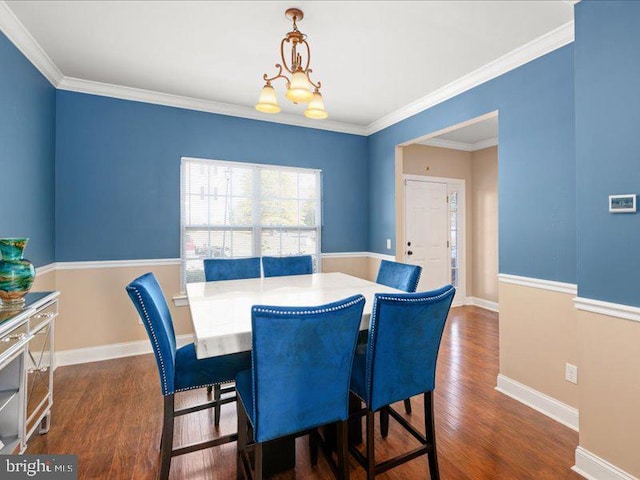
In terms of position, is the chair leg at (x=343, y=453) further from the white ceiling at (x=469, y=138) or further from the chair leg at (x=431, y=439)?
the white ceiling at (x=469, y=138)

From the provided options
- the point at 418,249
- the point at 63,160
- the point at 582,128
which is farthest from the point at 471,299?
the point at 63,160

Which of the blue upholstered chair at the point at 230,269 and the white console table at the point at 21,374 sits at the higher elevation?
the blue upholstered chair at the point at 230,269

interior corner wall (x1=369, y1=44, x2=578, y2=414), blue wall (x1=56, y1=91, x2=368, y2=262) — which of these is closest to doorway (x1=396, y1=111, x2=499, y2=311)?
interior corner wall (x1=369, y1=44, x2=578, y2=414)

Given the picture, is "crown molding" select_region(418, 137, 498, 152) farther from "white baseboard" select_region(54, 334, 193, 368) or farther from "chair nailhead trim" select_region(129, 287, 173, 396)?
"white baseboard" select_region(54, 334, 193, 368)

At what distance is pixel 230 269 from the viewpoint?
292 cm

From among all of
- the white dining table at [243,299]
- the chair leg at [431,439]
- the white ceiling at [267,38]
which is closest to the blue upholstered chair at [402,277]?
the white dining table at [243,299]

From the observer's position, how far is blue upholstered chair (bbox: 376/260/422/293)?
234 centimetres

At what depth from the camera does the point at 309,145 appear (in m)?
4.29

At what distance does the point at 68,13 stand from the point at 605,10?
128 inches

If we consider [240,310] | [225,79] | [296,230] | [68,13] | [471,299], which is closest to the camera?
[240,310]

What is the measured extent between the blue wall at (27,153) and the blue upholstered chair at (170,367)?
1426 mm

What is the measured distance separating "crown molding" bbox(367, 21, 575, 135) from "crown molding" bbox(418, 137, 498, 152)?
1167 mm

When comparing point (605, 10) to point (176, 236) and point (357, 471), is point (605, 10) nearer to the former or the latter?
point (357, 471)

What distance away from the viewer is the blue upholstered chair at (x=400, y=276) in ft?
7.69
